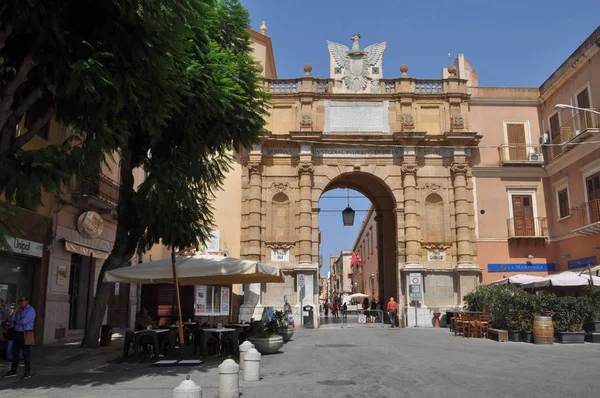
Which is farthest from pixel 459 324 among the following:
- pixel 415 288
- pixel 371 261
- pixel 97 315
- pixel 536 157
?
pixel 371 261

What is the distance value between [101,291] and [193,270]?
3.06 meters

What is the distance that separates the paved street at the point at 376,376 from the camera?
8328 millimetres

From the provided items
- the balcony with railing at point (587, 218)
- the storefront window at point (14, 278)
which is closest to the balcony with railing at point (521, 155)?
the balcony with railing at point (587, 218)

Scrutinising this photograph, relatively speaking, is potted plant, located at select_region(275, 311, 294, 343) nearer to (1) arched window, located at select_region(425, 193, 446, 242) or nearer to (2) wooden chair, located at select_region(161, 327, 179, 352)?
(2) wooden chair, located at select_region(161, 327, 179, 352)

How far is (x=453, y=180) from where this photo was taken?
26.8 meters

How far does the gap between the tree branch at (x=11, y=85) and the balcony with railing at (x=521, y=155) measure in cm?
2324

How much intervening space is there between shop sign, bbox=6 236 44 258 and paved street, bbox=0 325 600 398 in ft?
13.9

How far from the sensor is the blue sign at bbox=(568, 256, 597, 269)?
23.0m

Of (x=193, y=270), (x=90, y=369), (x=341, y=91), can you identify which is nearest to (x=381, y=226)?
(x=341, y=91)

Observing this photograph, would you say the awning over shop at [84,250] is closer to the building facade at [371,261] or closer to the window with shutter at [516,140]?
the window with shutter at [516,140]

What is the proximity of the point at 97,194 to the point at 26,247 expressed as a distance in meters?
3.87

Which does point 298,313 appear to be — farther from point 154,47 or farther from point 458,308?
point 154,47

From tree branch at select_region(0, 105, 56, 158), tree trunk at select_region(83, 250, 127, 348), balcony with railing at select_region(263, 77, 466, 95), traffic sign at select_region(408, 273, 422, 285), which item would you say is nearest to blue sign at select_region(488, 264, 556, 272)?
traffic sign at select_region(408, 273, 422, 285)

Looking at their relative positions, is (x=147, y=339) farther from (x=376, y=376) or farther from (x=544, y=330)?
(x=544, y=330)
